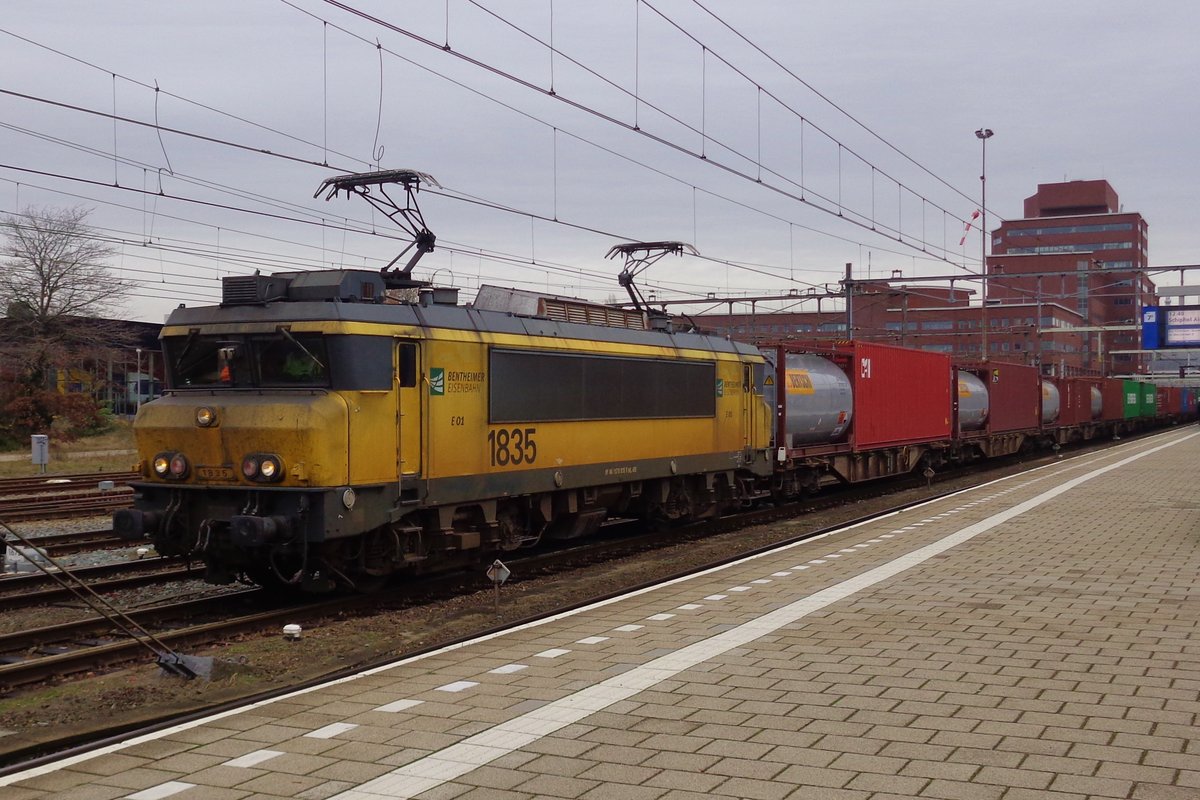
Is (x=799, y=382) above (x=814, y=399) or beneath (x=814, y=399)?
above

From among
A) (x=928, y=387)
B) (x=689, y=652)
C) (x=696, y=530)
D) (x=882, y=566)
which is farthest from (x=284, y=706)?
(x=928, y=387)

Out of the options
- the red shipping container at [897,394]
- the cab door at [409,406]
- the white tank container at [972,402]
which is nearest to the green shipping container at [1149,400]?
the white tank container at [972,402]

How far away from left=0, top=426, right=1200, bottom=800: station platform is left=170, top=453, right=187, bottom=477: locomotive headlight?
13.5ft

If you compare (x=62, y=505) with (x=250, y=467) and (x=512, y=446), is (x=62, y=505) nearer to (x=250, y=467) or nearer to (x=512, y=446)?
(x=512, y=446)

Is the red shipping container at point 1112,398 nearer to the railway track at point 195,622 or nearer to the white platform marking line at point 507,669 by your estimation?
the railway track at point 195,622

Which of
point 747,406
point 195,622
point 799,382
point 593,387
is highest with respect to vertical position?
point 799,382

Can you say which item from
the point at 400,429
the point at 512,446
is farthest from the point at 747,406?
the point at 400,429

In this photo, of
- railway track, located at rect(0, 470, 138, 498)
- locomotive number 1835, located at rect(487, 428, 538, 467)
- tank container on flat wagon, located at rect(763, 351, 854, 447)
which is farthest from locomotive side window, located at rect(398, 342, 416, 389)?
railway track, located at rect(0, 470, 138, 498)

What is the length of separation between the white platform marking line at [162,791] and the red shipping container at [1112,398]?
5261 centimetres

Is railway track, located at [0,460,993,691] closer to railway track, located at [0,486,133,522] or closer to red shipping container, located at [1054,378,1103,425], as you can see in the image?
railway track, located at [0,486,133,522]

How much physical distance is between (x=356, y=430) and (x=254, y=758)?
5095 mm

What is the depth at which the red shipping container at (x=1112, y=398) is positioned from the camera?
52.2 meters

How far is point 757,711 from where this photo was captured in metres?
6.69

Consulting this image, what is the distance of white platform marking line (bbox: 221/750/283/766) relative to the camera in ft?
19.3
